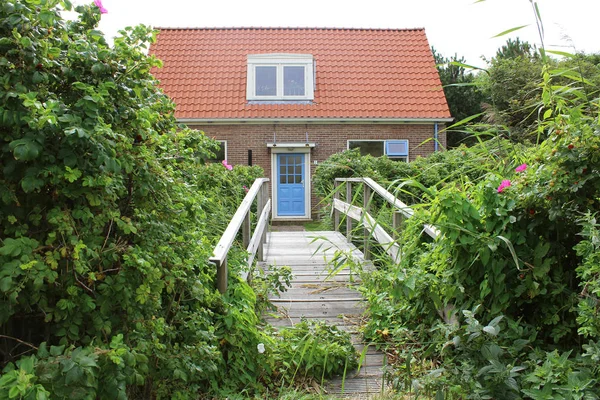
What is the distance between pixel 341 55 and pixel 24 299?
1508 cm

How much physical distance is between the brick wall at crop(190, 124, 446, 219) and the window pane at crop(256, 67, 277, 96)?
111 cm

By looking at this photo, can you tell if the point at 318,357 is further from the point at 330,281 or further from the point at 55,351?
the point at 330,281

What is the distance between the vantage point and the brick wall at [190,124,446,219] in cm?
1422

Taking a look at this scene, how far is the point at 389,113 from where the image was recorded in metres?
14.2

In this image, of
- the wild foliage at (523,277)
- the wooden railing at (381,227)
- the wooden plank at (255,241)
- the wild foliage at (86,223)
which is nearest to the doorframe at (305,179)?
the wooden railing at (381,227)

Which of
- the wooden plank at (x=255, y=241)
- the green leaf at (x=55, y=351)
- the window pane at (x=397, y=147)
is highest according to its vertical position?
the window pane at (x=397, y=147)

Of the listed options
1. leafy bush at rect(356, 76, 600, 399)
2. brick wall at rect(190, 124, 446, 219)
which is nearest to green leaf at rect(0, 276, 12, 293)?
leafy bush at rect(356, 76, 600, 399)

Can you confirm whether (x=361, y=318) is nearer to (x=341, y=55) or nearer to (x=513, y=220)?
(x=513, y=220)

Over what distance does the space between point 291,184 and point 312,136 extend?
1468 millimetres

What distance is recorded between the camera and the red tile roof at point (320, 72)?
1427cm

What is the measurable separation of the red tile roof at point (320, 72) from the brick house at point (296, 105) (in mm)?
30

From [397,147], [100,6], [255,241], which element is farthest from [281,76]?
[100,6]

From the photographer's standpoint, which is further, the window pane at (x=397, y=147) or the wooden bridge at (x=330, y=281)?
the window pane at (x=397, y=147)

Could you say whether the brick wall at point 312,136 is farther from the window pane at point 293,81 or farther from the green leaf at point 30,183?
the green leaf at point 30,183
